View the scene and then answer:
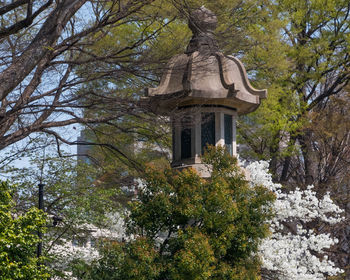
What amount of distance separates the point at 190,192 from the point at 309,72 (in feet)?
38.3

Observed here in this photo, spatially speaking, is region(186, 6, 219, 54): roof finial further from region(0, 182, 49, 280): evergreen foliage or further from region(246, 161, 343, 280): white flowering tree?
region(0, 182, 49, 280): evergreen foliage

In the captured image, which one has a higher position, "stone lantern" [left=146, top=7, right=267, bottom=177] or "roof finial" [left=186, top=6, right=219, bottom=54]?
"roof finial" [left=186, top=6, right=219, bottom=54]

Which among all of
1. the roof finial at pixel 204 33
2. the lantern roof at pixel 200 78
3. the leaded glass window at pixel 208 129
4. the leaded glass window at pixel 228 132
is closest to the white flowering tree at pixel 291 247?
the leaded glass window at pixel 228 132

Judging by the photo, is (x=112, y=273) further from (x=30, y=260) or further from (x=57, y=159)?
(x=57, y=159)

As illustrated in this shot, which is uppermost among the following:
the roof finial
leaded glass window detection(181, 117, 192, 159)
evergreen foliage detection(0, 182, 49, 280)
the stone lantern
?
the roof finial

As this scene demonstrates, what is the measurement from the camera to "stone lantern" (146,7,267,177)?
1315cm

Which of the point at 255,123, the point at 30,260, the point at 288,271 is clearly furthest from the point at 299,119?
the point at 30,260

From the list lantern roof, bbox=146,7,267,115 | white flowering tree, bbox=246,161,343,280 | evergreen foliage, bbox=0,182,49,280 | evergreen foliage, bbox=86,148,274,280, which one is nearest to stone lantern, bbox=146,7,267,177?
lantern roof, bbox=146,7,267,115

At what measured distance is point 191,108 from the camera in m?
13.4

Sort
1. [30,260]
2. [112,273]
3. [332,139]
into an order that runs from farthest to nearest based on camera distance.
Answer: [332,139] → [112,273] → [30,260]

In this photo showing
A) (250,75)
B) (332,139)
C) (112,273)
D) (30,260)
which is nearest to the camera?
(30,260)

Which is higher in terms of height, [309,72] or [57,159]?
[309,72]

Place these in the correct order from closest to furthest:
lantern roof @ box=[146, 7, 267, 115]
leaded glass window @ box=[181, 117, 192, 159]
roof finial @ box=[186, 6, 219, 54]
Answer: roof finial @ box=[186, 6, 219, 54] < lantern roof @ box=[146, 7, 267, 115] < leaded glass window @ box=[181, 117, 192, 159]

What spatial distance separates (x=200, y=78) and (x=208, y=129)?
126 centimetres
